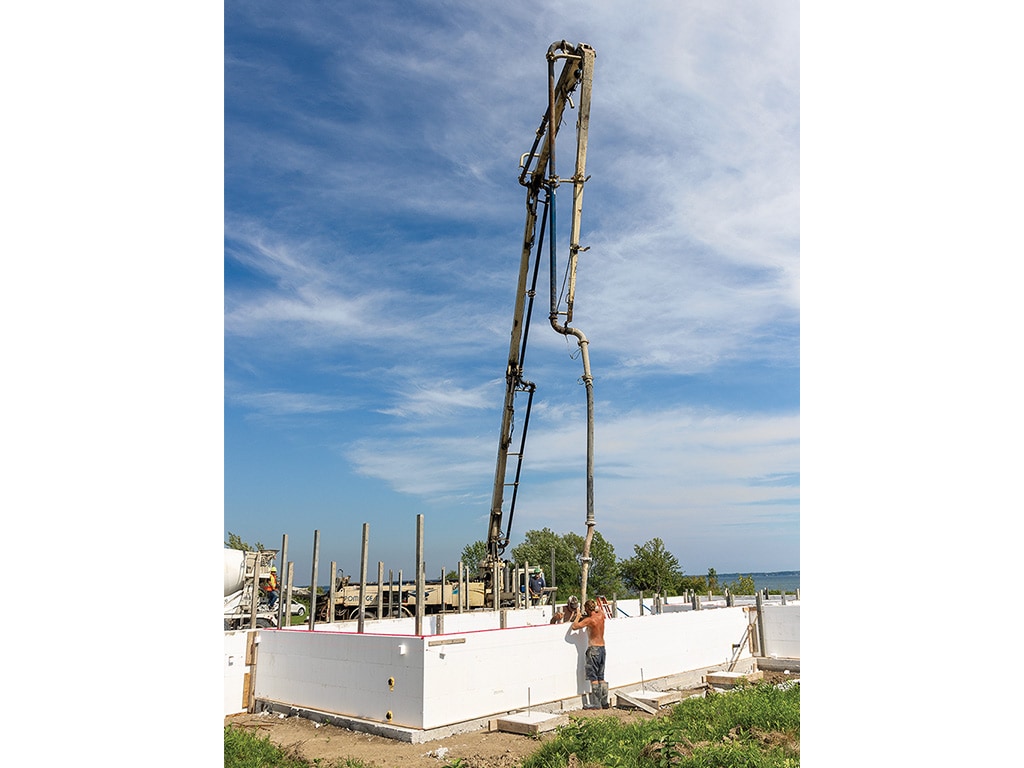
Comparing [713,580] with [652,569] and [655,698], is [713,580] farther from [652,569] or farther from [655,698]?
[655,698]

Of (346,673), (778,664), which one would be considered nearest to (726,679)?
(778,664)

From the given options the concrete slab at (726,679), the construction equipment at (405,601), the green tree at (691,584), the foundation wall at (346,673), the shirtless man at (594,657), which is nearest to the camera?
the foundation wall at (346,673)

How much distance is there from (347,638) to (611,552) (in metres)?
17.6

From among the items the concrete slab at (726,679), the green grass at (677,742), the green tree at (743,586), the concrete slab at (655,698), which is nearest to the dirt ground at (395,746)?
the green grass at (677,742)

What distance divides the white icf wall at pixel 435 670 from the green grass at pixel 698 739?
3.92ft

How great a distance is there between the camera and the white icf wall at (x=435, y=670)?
21.4 ft

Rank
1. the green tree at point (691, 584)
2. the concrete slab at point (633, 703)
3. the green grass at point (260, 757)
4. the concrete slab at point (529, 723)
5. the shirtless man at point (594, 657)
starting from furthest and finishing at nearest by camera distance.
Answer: the green tree at point (691, 584) < the shirtless man at point (594, 657) < the concrete slab at point (633, 703) < the concrete slab at point (529, 723) < the green grass at point (260, 757)

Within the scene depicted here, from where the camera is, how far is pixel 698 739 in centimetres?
583

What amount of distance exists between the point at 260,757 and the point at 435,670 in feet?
5.20

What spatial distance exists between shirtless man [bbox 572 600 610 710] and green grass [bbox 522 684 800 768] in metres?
1.05

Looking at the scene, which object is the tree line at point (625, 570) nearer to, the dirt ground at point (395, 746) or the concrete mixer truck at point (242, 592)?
the concrete mixer truck at point (242, 592)
